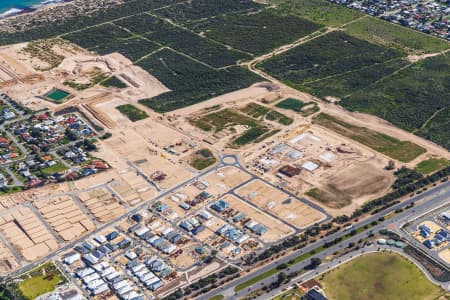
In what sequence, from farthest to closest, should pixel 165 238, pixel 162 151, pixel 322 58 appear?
pixel 322 58 → pixel 162 151 → pixel 165 238

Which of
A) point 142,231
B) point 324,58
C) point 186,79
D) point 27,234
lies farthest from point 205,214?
Result: point 324,58

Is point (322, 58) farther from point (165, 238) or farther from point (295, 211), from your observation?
point (165, 238)

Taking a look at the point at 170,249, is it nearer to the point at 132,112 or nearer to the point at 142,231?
the point at 142,231

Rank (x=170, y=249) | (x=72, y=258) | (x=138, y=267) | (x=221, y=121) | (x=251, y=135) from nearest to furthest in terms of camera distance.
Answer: (x=138, y=267) < (x=72, y=258) < (x=170, y=249) < (x=251, y=135) < (x=221, y=121)

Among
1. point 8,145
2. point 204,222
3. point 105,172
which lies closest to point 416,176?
point 204,222

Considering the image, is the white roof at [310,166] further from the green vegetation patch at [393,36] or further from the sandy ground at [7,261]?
the green vegetation patch at [393,36]

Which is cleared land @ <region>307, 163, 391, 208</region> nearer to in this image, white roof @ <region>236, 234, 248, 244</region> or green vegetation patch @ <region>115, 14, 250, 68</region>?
white roof @ <region>236, 234, 248, 244</region>
